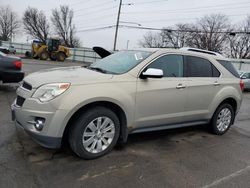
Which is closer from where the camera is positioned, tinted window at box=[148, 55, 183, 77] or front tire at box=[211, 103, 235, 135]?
tinted window at box=[148, 55, 183, 77]

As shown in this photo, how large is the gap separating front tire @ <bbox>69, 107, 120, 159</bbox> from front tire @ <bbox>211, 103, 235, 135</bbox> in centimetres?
246

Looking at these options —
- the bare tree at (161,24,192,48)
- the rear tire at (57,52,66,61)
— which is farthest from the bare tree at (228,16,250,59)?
the rear tire at (57,52,66,61)

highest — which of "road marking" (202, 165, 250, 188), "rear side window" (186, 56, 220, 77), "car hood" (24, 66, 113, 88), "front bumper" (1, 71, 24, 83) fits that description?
"rear side window" (186, 56, 220, 77)

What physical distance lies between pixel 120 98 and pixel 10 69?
17.9ft

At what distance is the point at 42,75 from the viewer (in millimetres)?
3963

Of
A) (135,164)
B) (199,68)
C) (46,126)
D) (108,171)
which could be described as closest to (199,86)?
(199,68)

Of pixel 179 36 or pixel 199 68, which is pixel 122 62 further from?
pixel 179 36

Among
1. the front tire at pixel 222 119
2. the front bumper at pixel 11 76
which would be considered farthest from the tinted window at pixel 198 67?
the front bumper at pixel 11 76

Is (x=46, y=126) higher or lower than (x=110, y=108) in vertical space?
lower

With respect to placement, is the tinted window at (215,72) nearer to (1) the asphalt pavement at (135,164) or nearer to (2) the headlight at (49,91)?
(1) the asphalt pavement at (135,164)

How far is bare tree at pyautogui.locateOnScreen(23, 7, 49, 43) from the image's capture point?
240 feet

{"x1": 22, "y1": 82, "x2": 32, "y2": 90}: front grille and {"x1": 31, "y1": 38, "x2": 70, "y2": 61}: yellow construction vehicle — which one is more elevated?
{"x1": 31, "y1": 38, "x2": 70, "y2": 61}: yellow construction vehicle

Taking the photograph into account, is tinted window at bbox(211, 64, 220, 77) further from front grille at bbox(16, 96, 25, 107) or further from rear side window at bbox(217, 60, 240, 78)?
front grille at bbox(16, 96, 25, 107)

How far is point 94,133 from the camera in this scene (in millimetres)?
3783
